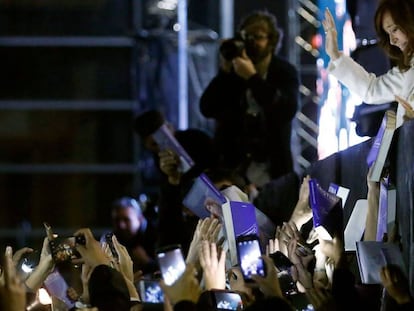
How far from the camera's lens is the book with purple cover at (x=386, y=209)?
24.6 feet

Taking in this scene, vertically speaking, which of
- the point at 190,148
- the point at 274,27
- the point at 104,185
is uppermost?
the point at 274,27

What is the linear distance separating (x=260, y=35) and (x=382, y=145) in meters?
3.26

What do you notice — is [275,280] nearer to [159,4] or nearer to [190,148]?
[190,148]

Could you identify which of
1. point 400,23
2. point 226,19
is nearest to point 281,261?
point 400,23

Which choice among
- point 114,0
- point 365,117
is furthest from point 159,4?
point 365,117

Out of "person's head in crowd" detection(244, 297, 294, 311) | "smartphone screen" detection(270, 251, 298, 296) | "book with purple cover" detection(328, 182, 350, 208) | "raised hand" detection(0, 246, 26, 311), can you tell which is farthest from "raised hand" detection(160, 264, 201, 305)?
"book with purple cover" detection(328, 182, 350, 208)

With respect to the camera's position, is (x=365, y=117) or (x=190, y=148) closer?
(x=365, y=117)

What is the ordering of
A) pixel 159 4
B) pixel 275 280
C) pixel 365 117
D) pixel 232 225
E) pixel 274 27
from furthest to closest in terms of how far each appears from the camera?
pixel 159 4
pixel 274 27
pixel 365 117
pixel 232 225
pixel 275 280

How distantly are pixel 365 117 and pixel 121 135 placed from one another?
776 centimetres

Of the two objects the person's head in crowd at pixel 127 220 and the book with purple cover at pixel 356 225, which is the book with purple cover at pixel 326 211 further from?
the person's head in crowd at pixel 127 220

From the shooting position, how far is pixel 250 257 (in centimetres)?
716

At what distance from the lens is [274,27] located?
34.6 ft

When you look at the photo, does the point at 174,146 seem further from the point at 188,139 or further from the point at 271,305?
the point at 271,305

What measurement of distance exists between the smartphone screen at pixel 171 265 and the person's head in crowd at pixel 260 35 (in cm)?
379
